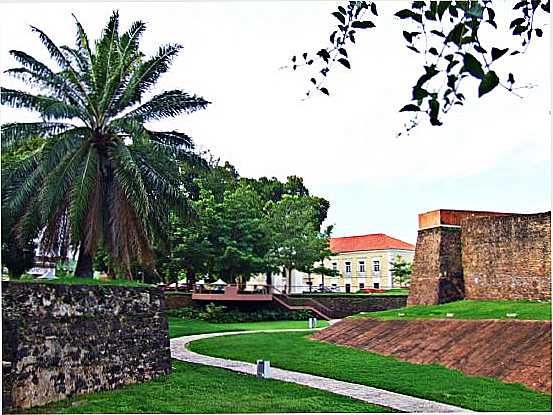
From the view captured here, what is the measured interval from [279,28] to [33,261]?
456 cm

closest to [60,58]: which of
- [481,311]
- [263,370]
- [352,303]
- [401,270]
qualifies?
[263,370]

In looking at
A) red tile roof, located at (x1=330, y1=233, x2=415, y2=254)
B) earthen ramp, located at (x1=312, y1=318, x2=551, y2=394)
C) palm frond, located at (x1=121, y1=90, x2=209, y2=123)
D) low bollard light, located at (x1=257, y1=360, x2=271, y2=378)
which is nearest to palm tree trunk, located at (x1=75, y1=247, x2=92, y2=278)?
palm frond, located at (x1=121, y1=90, x2=209, y2=123)

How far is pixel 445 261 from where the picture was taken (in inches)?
502

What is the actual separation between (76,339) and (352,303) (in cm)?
1320

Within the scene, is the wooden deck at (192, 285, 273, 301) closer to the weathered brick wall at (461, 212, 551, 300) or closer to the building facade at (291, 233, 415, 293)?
the building facade at (291, 233, 415, 293)

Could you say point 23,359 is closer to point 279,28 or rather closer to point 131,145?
point 131,145

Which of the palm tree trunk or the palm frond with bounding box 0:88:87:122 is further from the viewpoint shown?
the palm tree trunk

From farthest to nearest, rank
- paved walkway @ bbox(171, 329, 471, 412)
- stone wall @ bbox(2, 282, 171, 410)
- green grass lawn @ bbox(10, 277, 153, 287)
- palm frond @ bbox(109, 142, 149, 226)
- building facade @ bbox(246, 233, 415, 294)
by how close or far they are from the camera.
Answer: building facade @ bbox(246, 233, 415, 294) < palm frond @ bbox(109, 142, 149, 226) < paved walkway @ bbox(171, 329, 471, 412) < green grass lawn @ bbox(10, 277, 153, 287) < stone wall @ bbox(2, 282, 171, 410)

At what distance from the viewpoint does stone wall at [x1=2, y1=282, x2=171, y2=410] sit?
17.7ft

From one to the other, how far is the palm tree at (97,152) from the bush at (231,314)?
8.44 meters

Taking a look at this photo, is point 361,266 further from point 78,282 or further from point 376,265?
point 78,282

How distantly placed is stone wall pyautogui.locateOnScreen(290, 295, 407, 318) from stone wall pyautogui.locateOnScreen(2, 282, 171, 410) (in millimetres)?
11320

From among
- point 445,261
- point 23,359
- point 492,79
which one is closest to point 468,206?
point 445,261

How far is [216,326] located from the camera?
15336 millimetres
